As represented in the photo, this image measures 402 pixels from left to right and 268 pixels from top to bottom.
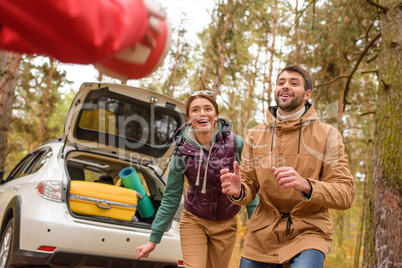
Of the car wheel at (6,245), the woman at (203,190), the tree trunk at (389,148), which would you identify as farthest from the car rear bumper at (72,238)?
the tree trunk at (389,148)

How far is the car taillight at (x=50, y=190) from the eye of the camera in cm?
379

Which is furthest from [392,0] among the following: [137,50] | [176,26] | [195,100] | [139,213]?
[176,26]

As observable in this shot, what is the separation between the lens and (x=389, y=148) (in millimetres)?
4281

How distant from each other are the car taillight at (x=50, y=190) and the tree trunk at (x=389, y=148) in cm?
347

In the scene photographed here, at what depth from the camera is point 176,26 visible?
14508mm

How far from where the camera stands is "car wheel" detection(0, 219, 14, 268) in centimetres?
389

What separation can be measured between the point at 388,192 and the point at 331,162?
2152 millimetres

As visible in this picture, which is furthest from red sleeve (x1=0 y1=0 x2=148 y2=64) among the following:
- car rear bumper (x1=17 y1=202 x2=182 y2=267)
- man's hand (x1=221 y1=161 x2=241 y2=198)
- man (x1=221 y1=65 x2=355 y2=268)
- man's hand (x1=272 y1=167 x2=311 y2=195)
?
car rear bumper (x1=17 y1=202 x2=182 y2=267)

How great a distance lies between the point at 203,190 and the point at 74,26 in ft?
8.12

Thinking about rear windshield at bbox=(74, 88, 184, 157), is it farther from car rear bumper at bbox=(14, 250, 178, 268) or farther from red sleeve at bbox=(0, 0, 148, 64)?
red sleeve at bbox=(0, 0, 148, 64)

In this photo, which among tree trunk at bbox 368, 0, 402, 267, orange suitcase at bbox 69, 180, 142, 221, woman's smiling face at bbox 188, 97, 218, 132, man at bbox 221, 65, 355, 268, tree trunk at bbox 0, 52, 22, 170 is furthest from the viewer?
tree trunk at bbox 0, 52, 22, 170

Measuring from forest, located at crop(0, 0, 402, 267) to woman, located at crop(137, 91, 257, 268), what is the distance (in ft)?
2.30

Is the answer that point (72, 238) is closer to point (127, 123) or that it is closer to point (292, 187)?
point (127, 123)

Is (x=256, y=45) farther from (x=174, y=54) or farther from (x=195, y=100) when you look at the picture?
(x=195, y=100)
